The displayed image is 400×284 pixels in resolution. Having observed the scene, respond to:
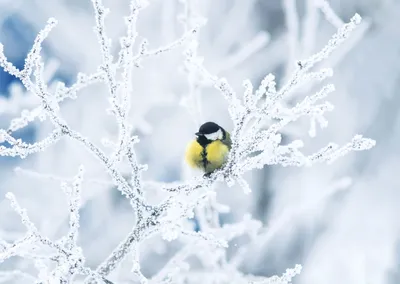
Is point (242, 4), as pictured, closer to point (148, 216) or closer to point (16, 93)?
point (16, 93)

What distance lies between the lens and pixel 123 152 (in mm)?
2277

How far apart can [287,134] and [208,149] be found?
3588mm

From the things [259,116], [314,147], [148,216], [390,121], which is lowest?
[148,216]

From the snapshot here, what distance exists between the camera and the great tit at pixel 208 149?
3133mm

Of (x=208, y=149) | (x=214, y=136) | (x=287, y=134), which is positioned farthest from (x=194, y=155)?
(x=287, y=134)

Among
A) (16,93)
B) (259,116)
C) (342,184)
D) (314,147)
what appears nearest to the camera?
(259,116)

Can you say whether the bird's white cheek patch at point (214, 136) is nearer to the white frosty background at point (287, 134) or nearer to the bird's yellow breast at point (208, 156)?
the bird's yellow breast at point (208, 156)

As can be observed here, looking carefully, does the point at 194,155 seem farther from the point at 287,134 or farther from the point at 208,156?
the point at 287,134

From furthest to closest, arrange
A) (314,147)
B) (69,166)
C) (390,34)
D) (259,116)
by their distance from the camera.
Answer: (390,34) → (314,147) → (69,166) → (259,116)

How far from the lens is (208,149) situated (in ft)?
10.5

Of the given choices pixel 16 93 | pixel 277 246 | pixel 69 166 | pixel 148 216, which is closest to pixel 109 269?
pixel 148 216

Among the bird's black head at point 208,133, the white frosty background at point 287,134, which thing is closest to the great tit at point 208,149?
the bird's black head at point 208,133

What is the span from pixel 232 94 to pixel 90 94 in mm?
5440

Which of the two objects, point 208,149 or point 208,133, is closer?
point 208,149
